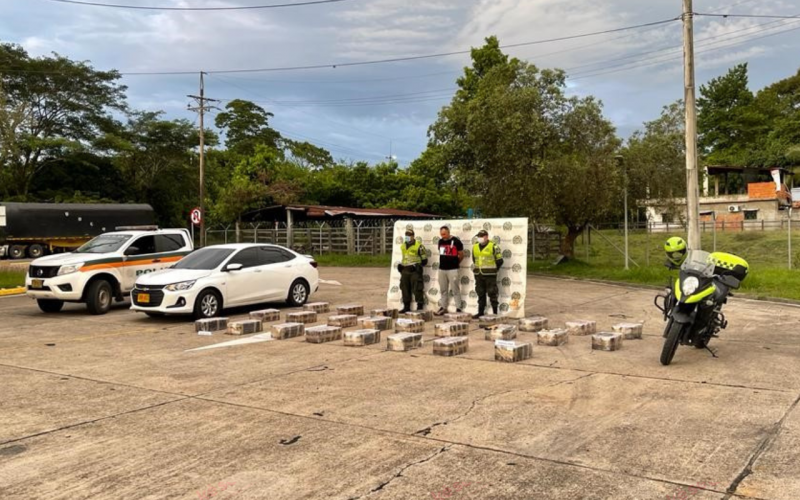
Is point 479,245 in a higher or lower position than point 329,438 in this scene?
higher

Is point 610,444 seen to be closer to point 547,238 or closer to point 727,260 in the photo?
point 727,260

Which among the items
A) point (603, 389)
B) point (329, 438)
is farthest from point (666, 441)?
point (329, 438)

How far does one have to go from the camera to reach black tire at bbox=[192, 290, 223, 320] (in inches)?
475

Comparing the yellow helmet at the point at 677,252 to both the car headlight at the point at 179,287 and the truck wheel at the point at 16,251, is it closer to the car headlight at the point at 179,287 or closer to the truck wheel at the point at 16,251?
the car headlight at the point at 179,287

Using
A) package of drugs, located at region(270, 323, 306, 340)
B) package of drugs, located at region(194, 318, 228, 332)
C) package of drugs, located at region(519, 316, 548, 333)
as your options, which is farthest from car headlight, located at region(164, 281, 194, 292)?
package of drugs, located at region(519, 316, 548, 333)

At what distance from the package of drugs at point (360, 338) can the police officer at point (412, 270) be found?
340cm

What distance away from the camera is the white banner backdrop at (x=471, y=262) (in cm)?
1220

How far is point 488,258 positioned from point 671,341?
188 inches

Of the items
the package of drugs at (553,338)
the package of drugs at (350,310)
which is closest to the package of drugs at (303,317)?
the package of drugs at (350,310)

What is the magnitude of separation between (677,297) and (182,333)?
777 cm

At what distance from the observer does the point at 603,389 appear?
21.7 feet

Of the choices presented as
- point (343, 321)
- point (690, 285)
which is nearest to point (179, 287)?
point (343, 321)

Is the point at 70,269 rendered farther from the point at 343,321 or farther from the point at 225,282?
the point at 343,321

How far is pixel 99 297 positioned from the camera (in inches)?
537
